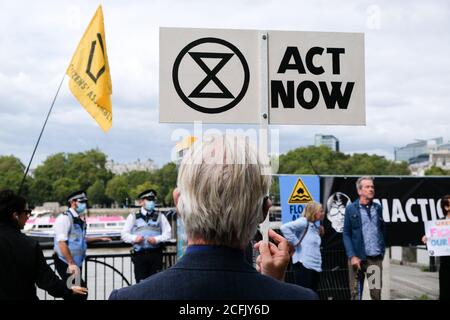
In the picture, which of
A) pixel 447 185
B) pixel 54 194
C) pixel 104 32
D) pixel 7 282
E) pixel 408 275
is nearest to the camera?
pixel 7 282

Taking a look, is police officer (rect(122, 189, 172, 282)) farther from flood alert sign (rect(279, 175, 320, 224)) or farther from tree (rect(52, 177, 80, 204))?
tree (rect(52, 177, 80, 204))

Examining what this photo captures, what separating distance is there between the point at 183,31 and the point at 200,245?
197 cm

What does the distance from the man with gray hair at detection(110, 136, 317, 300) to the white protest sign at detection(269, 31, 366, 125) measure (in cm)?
171

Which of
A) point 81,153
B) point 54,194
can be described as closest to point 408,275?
point 54,194

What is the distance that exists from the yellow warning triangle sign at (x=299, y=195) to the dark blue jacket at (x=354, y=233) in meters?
1.89

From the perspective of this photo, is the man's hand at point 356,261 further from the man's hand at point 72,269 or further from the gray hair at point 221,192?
the gray hair at point 221,192

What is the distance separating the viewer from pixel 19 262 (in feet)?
11.7

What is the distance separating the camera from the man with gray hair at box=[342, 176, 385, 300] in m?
6.70

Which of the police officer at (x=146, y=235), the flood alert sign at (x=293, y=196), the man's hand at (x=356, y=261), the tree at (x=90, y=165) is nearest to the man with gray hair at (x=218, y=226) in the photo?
the man's hand at (x=356, y=261)

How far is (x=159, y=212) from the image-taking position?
793cm

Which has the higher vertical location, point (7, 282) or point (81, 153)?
point (81, 153)

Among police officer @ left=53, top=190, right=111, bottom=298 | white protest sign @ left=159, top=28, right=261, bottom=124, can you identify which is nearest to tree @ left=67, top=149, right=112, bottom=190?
police officer @ left=53, top=190, right=111, bottom=298

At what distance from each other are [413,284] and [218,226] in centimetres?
974
